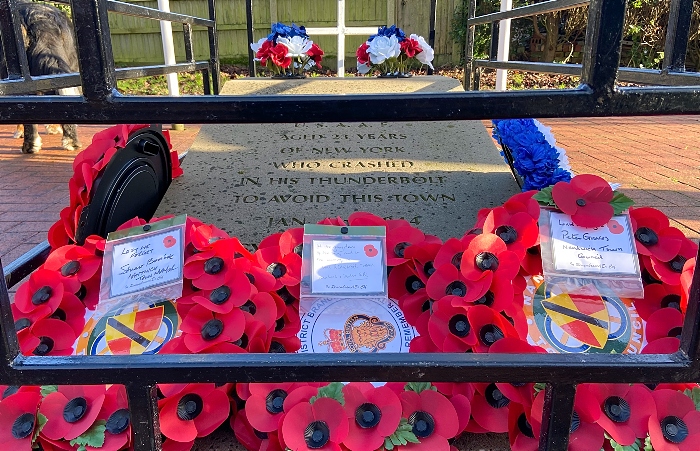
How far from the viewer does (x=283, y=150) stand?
91.0 inches

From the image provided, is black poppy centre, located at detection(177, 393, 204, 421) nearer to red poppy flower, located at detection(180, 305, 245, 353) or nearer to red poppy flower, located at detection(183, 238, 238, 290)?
red poppy flower, located at detection(180, 305, 245, 353)

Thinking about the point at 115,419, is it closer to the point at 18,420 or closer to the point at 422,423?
the point at 18,420

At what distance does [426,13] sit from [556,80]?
122 inches

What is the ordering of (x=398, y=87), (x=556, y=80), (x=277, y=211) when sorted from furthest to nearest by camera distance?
(x=556, y=80) → (x=398, y=87) → (x=277, y=211)

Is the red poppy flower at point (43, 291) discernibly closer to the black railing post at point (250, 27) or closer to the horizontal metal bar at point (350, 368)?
the horizontal metal bar at point (350, 368)

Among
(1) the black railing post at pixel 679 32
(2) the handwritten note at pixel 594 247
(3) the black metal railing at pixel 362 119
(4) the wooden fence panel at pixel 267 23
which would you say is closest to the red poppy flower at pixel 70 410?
(3) the black metal railing at pixel 362 119

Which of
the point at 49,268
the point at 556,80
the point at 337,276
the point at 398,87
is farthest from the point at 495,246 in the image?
the point at 556,80

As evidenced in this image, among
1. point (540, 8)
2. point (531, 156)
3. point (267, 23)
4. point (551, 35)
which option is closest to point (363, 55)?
point (540, 8)

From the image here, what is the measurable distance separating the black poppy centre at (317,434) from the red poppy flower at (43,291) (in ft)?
2.28

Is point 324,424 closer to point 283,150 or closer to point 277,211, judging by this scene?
point 277,211

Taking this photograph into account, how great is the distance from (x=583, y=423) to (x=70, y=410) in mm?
952

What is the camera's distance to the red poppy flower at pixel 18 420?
3.14 feet

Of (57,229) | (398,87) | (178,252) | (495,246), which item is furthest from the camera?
(398,87)

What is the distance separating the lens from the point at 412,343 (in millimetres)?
1195
